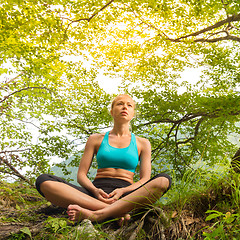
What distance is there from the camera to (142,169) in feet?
8.64

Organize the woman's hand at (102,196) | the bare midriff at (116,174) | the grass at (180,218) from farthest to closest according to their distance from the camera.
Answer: the bare midriff at (116,174)
the woman's hand at (102,196)
the grass at (180,218)

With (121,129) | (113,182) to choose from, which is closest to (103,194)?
(113,182)

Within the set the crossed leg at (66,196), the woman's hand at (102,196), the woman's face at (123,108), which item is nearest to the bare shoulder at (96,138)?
the woman's face at (123,108)

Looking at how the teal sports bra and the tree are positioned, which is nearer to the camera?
the teal sports bra

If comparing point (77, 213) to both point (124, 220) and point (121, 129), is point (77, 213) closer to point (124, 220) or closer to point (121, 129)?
point (124, 220)

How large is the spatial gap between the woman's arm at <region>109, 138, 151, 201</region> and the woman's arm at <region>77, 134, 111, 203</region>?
11cm

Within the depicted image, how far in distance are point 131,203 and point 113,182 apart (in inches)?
21.3

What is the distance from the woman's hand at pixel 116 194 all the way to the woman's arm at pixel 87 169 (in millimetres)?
44

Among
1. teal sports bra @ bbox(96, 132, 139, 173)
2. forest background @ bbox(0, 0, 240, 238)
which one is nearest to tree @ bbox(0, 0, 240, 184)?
forest background @ bbox(0, 0, 240, 238)

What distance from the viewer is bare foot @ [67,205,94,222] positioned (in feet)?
6.00

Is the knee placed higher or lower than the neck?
lower

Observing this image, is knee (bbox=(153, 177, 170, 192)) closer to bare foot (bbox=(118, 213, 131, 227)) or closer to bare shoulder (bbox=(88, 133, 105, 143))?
bare foot (bbox=(118, 213, 131, 227))

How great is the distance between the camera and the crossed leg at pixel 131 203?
186 centimetres

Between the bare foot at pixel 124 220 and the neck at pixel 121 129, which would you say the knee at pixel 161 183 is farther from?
the neck at pixel 121 129
